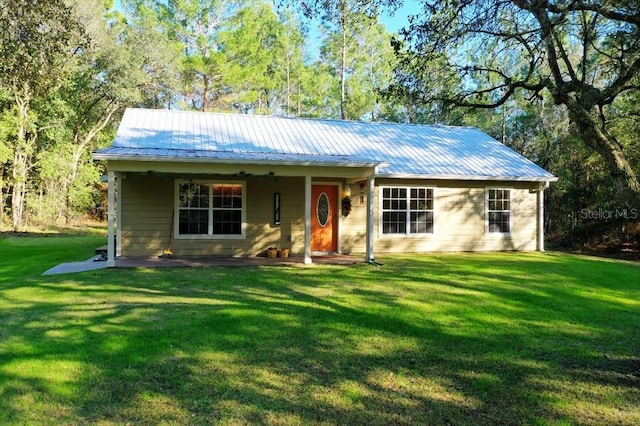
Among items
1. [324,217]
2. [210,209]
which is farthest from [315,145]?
[210,209]

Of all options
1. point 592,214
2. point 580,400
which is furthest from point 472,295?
point 592,214

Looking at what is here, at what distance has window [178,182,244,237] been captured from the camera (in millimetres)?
12076

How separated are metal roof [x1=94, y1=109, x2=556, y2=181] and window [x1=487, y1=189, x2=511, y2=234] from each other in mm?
718

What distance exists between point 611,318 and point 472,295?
194cm

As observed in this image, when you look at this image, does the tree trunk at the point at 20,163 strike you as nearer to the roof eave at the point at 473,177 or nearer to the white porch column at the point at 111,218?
the white porch column at the point at 111,218

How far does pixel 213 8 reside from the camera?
31.2 m

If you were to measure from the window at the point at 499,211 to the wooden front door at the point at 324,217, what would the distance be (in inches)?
194

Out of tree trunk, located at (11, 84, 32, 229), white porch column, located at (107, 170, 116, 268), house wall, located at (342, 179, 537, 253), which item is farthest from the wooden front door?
tree trunk, located at (11, 84, 32, 229)

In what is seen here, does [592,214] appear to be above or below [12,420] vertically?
above

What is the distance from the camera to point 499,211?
14664mm

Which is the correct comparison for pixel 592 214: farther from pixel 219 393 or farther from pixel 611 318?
pixel 219 393

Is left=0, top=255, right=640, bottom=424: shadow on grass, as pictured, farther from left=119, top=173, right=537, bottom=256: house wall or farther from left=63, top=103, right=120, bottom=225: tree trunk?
left=63, top=103, right=120, bottom=225: tree trunk

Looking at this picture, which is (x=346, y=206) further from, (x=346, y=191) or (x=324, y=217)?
(x=324, y=217)

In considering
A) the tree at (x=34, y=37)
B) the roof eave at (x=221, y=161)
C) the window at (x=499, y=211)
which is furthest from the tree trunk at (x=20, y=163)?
the window at (x=499, y=211)
